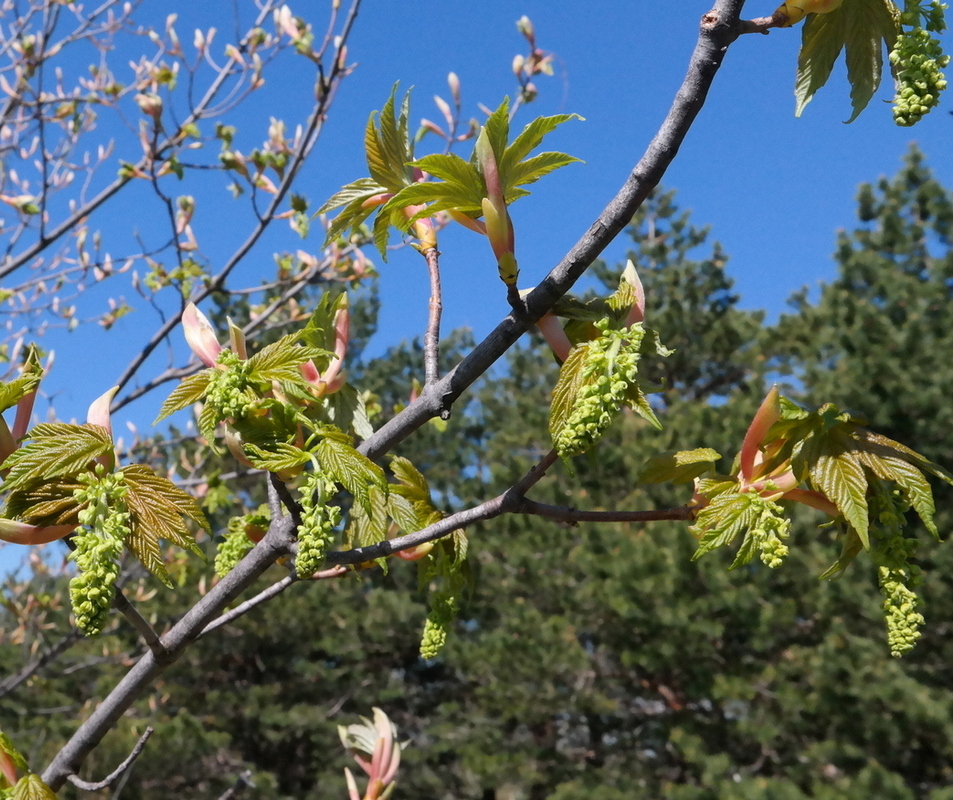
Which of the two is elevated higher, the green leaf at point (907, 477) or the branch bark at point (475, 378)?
the branch bark at point (475, 378)

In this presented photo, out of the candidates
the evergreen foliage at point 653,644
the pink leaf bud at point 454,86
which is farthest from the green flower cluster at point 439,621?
the evergreen foliage at point 653,644

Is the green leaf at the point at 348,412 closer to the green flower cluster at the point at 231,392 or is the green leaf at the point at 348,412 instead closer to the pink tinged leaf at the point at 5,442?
the green flower cluster at the point at 231,392

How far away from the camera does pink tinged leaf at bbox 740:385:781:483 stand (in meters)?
0.83

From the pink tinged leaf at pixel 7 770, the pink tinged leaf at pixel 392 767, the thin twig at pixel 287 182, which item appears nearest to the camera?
the pink tinged leaf at pixel 7 770

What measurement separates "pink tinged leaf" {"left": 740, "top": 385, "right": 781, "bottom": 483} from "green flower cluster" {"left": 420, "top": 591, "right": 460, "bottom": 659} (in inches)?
15.9

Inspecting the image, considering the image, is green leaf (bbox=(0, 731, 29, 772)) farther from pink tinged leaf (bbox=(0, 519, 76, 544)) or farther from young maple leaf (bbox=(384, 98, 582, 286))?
young maple leaf (bbox=(384, 98, 582, 286))

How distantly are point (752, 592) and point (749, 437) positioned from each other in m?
6.71

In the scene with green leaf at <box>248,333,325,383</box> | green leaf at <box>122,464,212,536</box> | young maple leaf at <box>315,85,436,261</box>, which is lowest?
green leaf at <box>122,464,212,536</box>

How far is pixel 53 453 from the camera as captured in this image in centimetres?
72

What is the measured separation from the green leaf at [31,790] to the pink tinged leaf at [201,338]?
0.46m

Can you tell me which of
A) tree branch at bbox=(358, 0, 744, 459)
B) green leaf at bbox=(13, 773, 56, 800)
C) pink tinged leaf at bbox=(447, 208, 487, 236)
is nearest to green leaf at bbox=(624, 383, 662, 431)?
tree branch at bbox=(358, 0, 744, 459)

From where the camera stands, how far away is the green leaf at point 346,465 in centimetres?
73

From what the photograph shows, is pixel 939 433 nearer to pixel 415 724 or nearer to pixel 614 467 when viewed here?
pixel 614 467

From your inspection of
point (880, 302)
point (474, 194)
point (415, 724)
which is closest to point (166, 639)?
point (474, 194)
